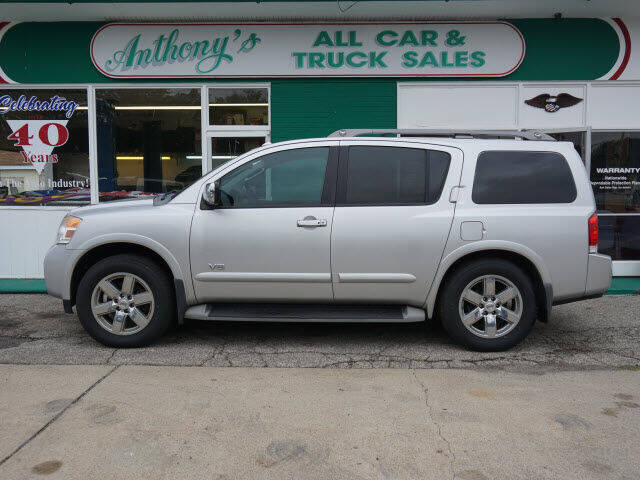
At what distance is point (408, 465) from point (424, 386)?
1221 millimetres

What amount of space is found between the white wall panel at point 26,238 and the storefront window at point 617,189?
8.27 m

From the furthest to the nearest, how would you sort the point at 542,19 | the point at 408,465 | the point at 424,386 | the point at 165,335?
the point at 542,19, the point at 165,335, the point at 424,386, the point at 408,465

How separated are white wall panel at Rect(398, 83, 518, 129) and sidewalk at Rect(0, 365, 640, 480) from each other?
16.7ft

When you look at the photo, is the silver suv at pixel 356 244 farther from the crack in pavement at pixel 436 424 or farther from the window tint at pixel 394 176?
the crack in pavement at pixel 436 424

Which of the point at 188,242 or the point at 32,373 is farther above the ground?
the point at 188,242

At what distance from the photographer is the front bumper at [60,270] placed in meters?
5.12

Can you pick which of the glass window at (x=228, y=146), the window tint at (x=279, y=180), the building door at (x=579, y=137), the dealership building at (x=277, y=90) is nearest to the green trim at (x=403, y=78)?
the dealership building at (x=277, y=90)

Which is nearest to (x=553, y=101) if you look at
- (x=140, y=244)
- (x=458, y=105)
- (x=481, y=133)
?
(x=458, y=105)

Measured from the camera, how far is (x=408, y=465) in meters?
3.11

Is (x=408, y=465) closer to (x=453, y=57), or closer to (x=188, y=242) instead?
(x=188, y=242)

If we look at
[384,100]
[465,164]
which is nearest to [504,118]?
[384,100]

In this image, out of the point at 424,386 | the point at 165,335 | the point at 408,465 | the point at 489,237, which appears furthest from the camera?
the point at 165,335

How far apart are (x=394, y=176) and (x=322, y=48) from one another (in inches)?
169

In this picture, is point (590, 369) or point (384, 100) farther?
point (384, 100)
